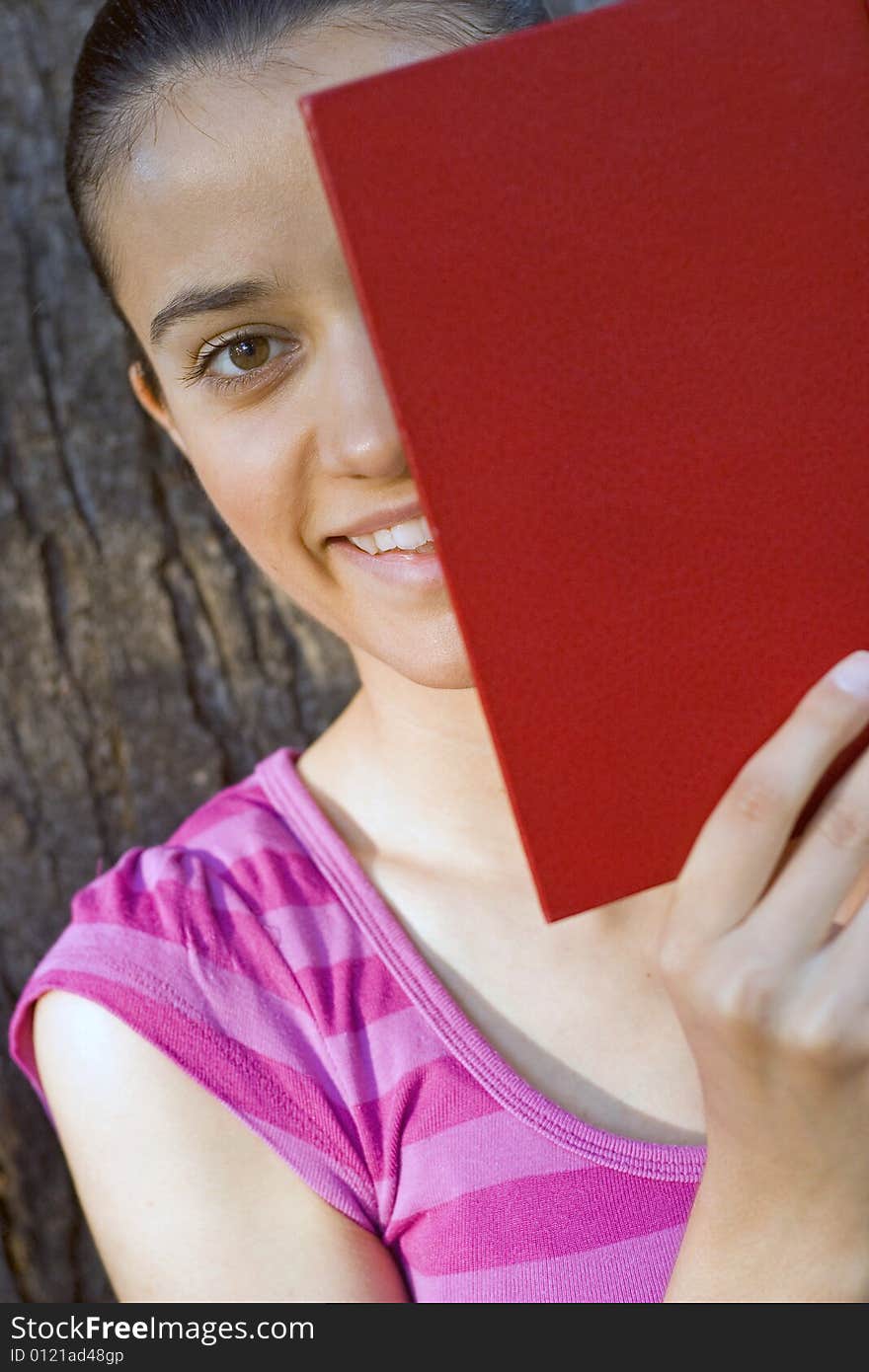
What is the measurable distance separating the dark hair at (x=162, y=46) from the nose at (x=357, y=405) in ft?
0.80

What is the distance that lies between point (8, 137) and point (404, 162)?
40.8 inches

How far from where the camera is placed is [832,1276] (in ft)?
3.18

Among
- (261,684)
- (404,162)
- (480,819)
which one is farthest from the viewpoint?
(261,684)

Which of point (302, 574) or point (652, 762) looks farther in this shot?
point (302, 574)

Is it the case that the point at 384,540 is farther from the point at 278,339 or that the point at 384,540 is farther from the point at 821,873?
the point at 821,873

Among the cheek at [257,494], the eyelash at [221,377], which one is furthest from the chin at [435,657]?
the eyelash at [221,377]

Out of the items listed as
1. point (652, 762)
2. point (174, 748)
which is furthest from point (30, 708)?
point (652, 762)

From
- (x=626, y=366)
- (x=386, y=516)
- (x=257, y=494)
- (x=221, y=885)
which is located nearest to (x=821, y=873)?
(x=626, y=366)

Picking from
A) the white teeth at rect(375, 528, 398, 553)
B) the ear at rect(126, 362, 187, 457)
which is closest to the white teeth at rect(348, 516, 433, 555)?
the white teeth at rect(375, 528, 398, 553)

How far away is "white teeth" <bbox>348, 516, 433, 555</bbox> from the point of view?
1119 millimetres

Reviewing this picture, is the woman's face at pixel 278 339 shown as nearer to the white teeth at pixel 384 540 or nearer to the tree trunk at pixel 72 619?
the white teeth at pixel 384 540

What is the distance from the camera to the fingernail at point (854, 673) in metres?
0.83

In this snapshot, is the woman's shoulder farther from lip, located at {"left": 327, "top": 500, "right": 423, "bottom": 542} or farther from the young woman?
lip, located at {"left": 327, "top": 500, "right": 423, "bottom": 542}

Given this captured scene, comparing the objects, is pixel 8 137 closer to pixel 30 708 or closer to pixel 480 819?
pixel 30 708
